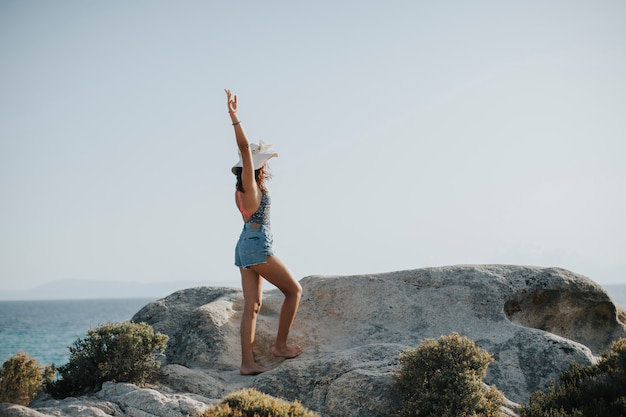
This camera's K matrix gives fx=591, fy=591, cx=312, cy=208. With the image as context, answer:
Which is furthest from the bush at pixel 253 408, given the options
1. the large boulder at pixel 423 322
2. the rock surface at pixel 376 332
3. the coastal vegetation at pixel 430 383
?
the large boulder at pixel 423 322

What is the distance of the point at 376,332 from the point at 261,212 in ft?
10.4

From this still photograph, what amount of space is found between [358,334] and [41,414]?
5.61m

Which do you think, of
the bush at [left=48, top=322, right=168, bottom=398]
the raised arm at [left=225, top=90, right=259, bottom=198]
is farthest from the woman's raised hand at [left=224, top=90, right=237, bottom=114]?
the bush at [left=48, top=322, right=168, bottom=398]

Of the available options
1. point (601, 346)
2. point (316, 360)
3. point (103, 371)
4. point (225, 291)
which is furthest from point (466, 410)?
point (225, 291)

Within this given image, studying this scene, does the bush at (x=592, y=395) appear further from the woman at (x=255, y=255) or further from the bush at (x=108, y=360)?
the bush at (x=108, y=360)

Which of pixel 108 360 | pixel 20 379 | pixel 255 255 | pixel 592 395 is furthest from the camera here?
pixel 255 255

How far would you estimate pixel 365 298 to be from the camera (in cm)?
1100

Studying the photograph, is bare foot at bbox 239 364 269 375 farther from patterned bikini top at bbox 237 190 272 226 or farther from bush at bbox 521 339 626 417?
bush at bbox 521 339 626 417

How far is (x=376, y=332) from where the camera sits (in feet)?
33.9

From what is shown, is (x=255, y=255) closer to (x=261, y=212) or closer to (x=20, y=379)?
(x=261, y=212)

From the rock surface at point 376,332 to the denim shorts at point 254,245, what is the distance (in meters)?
1.60

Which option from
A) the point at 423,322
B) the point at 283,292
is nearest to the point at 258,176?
the point at 283,292

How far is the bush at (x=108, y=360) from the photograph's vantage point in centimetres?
872

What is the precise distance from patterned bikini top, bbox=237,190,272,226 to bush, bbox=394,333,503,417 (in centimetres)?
292
